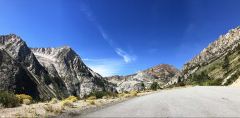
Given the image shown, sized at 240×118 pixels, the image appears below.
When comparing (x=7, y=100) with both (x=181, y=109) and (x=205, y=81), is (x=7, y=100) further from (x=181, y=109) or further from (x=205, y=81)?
(x=205, y=81)

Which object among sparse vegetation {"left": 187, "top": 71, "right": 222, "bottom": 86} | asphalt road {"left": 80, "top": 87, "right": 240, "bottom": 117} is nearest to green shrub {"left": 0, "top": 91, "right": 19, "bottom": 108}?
asphalt road {"left": 80, "top": 87, "right": 240, "bottom": 117}

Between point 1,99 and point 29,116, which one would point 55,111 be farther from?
point 1,99

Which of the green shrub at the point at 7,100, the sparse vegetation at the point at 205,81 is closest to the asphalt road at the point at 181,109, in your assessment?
the green shrub at the point at 7,100

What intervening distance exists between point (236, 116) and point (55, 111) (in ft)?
32.3

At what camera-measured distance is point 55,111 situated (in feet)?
60.5

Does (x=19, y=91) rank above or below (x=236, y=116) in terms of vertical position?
above

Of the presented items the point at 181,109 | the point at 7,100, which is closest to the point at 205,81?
the point at 7,100

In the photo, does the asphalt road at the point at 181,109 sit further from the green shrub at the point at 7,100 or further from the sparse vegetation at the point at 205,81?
the sparse vegetation at the point at 205,81

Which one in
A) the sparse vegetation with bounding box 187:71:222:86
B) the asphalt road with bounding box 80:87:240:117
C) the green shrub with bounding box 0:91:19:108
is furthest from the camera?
the sparse vegetation with bounding box 187:71:222:86

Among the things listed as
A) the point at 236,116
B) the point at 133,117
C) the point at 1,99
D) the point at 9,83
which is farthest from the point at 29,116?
the point at 9,83

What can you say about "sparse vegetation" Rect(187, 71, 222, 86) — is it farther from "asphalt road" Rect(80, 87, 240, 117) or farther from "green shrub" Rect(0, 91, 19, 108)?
"green shrub" Rect(0, 91, 19, 108)

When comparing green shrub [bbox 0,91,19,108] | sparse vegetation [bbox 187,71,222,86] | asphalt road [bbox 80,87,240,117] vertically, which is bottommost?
asphalt road [bbox 80,87,240,117]

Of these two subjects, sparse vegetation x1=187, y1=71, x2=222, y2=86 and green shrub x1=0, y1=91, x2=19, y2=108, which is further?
sparse vegetation x1=187, y1=71, x2=222, y2=86

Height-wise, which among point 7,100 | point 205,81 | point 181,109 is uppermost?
point 205,81
